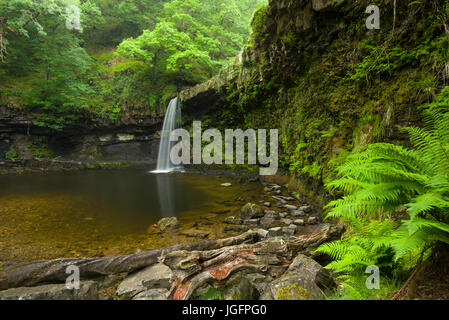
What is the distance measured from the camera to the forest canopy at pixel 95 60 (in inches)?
544

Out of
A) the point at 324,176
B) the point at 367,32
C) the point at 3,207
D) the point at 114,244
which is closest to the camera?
the point at 114,244

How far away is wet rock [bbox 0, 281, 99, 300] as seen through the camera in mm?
2271

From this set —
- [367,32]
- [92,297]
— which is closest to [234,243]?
[92,297]

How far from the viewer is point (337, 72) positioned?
5797 mm

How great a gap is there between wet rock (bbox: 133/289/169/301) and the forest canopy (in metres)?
13.9

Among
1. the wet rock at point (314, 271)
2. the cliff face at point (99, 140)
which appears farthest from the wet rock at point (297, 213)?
the cliff face at point (99, 140)

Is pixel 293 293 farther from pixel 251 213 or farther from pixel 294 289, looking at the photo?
pixel 251 213

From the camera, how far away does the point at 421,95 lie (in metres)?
3.39

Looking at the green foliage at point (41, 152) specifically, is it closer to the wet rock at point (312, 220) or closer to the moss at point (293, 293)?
the wet rock at point (312, 220)

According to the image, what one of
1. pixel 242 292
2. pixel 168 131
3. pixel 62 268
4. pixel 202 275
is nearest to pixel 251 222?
pixel 202 275

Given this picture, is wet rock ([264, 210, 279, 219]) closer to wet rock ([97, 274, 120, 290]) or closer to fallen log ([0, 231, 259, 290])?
fallen log ([0, 231, 259, 290])

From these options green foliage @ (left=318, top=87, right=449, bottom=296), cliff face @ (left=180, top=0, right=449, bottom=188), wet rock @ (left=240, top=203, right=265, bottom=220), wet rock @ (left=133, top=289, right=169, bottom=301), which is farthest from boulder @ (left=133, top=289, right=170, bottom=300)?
cliff face @ (left=180, top=0, right=449, bottom=188)

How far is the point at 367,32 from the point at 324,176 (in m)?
3.69

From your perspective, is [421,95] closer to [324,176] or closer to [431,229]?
[324,176]
